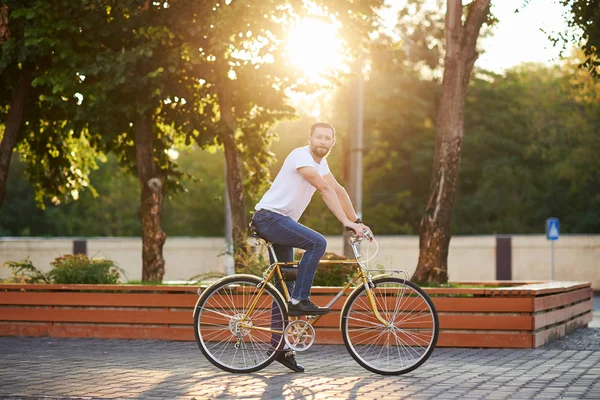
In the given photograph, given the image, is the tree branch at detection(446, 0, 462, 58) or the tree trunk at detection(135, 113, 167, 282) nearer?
the tree branch at detection(446, 0, 462, 58)

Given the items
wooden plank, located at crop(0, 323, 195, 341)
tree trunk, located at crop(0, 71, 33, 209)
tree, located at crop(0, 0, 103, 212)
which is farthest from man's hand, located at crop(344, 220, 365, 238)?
tree trunk, located at crop(0, 71, 33, 209)

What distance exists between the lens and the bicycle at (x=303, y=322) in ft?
27.3

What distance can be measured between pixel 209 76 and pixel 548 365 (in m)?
8.69

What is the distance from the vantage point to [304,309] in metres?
8.46

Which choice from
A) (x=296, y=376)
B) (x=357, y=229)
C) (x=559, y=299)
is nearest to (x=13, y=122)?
(x=559, y=299)

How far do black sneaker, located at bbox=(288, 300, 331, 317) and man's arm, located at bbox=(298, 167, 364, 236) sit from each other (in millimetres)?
726

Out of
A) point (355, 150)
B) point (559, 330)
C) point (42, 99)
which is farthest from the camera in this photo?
point (355, 150)

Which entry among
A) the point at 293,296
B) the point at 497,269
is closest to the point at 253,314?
the point at 293,296

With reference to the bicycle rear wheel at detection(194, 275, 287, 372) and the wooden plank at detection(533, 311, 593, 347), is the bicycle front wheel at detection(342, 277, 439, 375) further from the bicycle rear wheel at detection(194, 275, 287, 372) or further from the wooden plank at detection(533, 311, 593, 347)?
the wooden plank at detection(533, 311, 593, 347)

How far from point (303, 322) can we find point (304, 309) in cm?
11

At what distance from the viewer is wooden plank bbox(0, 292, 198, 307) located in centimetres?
1160

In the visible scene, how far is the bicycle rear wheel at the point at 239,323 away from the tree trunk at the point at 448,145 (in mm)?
4416

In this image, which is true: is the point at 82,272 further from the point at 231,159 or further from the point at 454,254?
the point at 454,254

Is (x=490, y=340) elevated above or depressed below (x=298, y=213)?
below
